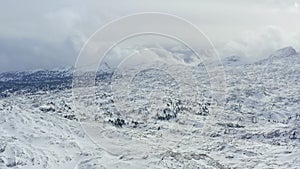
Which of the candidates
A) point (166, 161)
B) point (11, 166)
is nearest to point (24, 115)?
point (11, 166)

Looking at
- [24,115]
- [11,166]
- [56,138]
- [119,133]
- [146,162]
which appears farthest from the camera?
[119,133]

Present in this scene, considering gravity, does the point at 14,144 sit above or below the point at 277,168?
above

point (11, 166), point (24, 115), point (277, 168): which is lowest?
point (277, 168)

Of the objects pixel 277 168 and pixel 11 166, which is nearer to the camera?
pixel 11 166

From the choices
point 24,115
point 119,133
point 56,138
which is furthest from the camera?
point 119,133

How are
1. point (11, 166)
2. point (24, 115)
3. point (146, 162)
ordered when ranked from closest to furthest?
point (11, 166) → point (146, 162) → point (24, 115)

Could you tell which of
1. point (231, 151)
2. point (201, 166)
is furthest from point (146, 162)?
point (231, 151)

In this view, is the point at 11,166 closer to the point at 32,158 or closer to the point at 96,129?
the point at 32,158

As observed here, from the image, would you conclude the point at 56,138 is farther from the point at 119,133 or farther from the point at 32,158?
the point at 119,133

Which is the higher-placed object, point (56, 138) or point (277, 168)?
point (56, 138)
